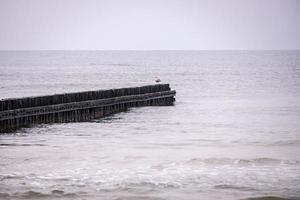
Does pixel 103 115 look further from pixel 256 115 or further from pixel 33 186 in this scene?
pixel 33 186

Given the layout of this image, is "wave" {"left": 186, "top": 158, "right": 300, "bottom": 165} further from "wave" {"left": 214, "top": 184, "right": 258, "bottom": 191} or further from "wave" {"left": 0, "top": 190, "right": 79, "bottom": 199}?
"wave" {"left": 0, "top": 190, "right": 79, "bottom": 199}

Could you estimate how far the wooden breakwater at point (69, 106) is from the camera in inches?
1116

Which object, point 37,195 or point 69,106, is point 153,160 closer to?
point 37,195

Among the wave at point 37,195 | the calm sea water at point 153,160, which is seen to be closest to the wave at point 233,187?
the calm sea water at point 153,160

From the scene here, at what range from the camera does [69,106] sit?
32.4 m

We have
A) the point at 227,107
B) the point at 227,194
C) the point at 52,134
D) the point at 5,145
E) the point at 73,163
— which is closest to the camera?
the point at 227,194

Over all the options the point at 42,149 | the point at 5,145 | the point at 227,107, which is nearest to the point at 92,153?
the point at 42,149

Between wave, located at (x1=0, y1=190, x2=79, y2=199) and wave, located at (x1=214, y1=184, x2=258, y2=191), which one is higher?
wave, located at (x1=214, y1=184, x2=258, y2=191)

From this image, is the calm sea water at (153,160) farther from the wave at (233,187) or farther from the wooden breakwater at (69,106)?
the wooden breakwater at (69,106)

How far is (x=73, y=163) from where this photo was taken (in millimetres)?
19172

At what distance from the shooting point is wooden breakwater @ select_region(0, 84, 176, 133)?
93.0 feet

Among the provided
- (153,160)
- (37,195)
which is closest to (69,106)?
(153,160)

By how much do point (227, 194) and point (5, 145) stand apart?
1055 centimetres

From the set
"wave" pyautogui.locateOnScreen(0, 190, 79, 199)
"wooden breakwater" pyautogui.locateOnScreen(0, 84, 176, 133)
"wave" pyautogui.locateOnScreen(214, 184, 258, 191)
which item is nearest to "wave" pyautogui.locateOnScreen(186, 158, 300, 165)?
"wave" pyautogui.locateOnScreen(214, 184, 258, 191)
